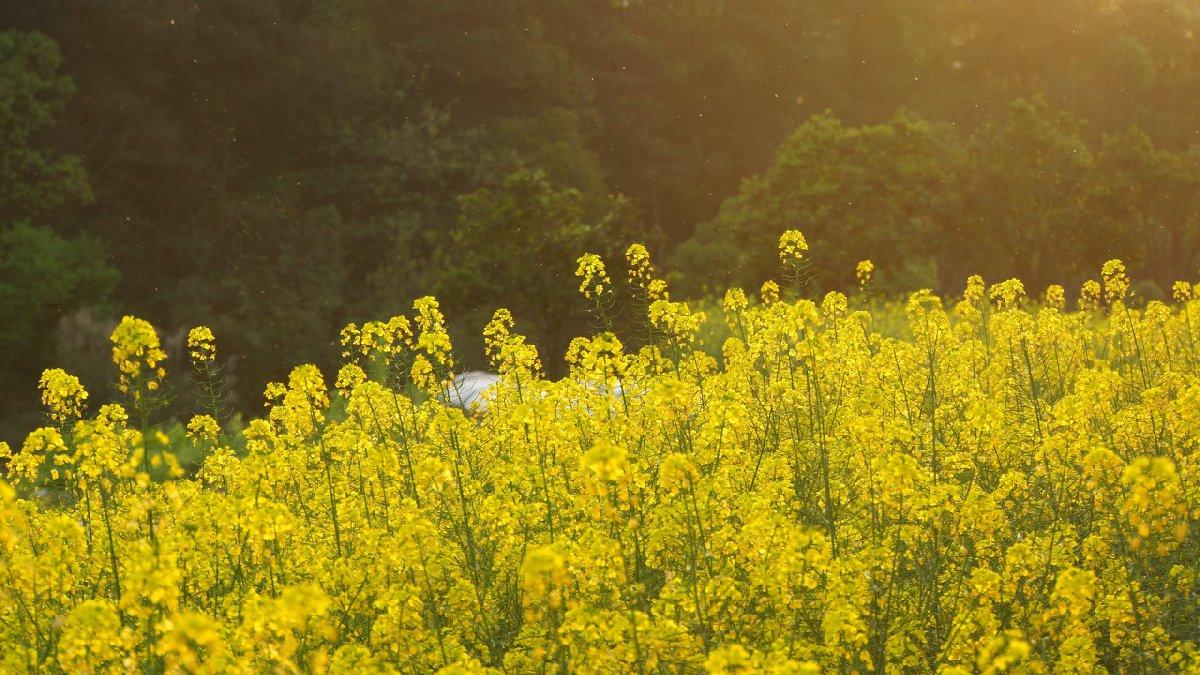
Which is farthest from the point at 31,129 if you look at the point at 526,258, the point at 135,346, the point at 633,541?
the point at 135,346

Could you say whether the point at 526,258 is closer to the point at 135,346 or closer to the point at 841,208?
the point at 841,208

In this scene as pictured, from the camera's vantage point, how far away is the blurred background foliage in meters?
23.2

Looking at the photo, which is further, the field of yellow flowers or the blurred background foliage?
the blurred background foliage

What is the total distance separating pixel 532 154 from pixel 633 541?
24.6 metres

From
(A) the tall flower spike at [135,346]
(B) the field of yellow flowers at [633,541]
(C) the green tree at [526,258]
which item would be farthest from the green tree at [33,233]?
→ (A) the tall flower spike at [135,346]

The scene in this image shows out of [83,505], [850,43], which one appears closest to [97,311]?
[83,505]

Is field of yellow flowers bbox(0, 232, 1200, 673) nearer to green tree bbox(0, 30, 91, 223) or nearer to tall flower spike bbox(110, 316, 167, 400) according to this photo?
tall flower spike bbox(110, 316, 167, 400)

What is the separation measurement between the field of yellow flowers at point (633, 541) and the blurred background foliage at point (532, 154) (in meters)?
10.1

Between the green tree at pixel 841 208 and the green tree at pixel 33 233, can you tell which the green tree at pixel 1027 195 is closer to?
the green tree at pixel 841 208

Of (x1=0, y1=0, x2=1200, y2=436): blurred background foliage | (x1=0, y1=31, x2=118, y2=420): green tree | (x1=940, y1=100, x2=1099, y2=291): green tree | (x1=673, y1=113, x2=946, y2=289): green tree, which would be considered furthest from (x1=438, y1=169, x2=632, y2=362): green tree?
(x1=940, y1=100, x2=1099, y2=291): green tree

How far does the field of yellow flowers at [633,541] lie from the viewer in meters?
4.27

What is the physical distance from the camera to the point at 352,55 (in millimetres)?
29141

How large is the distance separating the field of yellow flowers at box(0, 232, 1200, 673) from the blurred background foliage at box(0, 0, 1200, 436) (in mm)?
10101

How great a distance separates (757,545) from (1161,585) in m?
2.34
